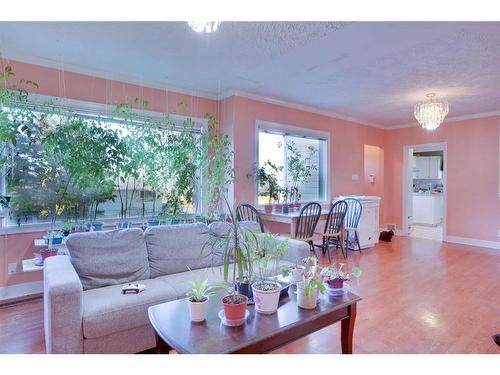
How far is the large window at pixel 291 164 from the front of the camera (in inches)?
185

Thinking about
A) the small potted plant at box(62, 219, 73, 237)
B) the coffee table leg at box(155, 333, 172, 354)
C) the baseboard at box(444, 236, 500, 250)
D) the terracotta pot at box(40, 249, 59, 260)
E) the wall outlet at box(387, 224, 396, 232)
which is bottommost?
the baseboard at box(444, 236, 500, 250)

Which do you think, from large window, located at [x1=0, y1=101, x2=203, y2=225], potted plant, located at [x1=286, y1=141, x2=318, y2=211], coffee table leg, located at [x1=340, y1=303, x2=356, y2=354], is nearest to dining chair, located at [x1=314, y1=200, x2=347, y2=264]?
potted plant, located at [x1=286, y1=141, x2=318, y2=211]

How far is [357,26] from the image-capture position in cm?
250

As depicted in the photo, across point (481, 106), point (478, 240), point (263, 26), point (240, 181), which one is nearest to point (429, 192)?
point (478, 240)

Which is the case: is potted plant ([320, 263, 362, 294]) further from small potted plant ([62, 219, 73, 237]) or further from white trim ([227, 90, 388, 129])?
white trim ([227, 90, 388, 129])

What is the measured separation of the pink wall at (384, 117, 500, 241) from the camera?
5.41m

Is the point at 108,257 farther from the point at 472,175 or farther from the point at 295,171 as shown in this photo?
the point at 472,175

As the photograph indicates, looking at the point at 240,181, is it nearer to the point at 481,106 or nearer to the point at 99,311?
the point at 99,311

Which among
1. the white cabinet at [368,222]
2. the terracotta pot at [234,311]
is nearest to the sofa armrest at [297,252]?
the terracotta pot at [234,311]

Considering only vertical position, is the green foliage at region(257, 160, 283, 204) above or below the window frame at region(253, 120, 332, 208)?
below

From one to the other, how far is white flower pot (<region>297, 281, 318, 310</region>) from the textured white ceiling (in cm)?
210

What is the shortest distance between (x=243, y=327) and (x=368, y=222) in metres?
4.52

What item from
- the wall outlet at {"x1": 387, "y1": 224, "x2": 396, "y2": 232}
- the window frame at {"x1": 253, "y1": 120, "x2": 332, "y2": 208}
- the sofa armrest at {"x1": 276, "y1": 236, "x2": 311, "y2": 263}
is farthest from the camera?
the wall outlet at {"x1": 387, "y1": 224, "x2": 396, "y2": 232}
